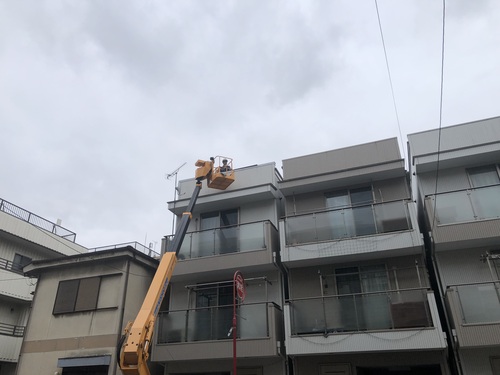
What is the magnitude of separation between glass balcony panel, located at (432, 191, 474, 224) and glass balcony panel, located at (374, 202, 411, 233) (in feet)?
3.16

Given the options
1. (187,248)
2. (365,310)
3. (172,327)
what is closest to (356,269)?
(365,310)

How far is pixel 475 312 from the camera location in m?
11.2

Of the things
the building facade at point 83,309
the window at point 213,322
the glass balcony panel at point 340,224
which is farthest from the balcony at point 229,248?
the glass balcony panel at point 340,224

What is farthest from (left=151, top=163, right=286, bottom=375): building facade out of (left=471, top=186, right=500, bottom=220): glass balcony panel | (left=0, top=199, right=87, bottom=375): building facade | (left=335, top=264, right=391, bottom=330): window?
(left=0, top=199, right=87, bottom=375): building facade

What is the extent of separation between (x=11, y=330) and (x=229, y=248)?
12.9 m

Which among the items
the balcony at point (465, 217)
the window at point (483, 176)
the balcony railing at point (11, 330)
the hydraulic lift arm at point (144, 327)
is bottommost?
the hydraulic lift arm at point (144, 327)

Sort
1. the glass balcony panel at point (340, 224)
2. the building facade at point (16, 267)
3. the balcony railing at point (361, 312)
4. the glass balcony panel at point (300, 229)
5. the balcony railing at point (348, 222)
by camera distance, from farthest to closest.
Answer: the building facade at point (16, 267)
the glass balcony panel at point (300, 229)
the glass balcony panel at point (340, 224)
the balcony railing at point (348, 222)
the balcony railing at point (361, 312)

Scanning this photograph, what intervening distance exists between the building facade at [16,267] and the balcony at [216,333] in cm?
852

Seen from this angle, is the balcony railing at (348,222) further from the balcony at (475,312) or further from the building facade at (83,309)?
the building facade at (83,309)

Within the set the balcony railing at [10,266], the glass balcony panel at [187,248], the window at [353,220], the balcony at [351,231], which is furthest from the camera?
the balcony railing at [10,266]

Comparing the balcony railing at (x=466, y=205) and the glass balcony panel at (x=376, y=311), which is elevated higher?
the balcony railing at (x=466, y=205)

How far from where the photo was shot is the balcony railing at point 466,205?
12492mm

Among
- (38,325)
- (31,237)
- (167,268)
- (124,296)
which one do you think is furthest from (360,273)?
(31,237)

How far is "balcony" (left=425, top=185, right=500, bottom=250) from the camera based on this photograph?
12273 mm
